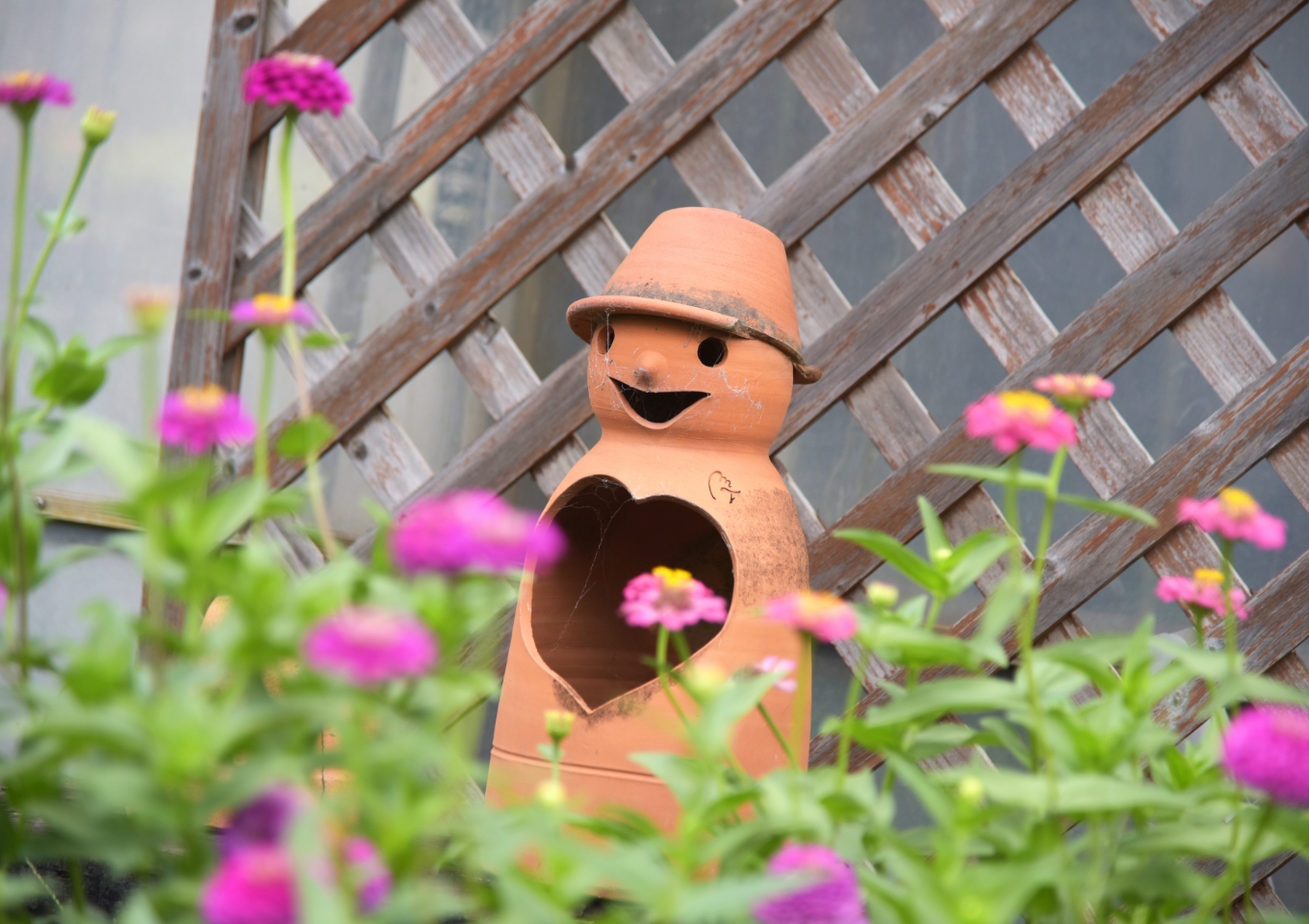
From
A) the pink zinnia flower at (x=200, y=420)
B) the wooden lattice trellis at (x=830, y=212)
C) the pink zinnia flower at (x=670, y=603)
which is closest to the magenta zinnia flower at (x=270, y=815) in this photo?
the pink zinnia flower at (x=200, y=420)

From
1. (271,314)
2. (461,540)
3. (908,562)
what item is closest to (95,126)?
(271,314)

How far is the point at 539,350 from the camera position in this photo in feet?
7.78

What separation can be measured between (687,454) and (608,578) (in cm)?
38

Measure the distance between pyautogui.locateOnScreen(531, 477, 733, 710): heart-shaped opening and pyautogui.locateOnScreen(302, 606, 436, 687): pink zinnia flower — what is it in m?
0.81

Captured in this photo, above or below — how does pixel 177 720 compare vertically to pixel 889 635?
above

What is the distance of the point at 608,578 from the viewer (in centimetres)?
139

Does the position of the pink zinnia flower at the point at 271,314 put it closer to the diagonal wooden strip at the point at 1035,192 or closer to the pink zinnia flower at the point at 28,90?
the pink zinnia flower at the point at 28,90

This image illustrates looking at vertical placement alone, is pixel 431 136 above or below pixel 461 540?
above

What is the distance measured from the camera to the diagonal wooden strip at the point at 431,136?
1.55 metres

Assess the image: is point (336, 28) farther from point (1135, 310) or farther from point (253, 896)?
point (253, 896)

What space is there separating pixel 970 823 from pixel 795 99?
6.20 feet

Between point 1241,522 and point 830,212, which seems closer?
point 1241,522

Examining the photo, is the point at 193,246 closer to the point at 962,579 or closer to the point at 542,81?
the point at 542,81

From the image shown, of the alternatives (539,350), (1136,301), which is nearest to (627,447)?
(1136,301)
